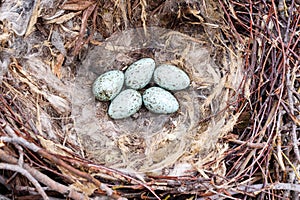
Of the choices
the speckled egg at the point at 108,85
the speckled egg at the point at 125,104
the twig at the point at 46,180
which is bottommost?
the twig at the point at 46,180

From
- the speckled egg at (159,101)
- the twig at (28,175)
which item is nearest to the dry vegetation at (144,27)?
the twig at (28,175)

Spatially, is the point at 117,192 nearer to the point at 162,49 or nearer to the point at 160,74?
the point at 160,74

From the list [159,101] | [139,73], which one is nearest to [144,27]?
[139,73]

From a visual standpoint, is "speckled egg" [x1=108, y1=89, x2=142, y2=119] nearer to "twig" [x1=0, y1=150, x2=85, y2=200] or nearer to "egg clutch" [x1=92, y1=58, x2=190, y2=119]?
"egg clutch" [x1=92, y1=58, x2=190, y2=119]

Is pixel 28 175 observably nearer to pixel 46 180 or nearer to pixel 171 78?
pixel 46 180

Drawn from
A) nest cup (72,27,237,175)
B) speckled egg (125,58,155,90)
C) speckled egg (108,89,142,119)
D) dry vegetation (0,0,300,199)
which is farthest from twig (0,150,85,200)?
speckled egg (125,58,155,90)

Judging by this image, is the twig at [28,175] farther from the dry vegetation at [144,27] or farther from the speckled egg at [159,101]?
the speckled egg at [159,101]

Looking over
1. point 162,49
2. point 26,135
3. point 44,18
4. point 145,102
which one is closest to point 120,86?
point 145,102
